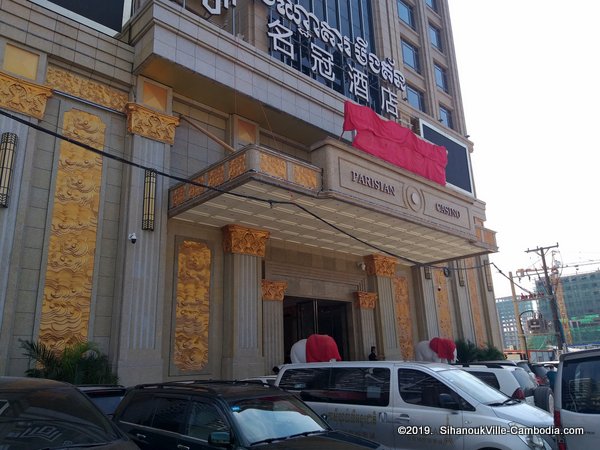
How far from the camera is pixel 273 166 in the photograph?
12.0 m

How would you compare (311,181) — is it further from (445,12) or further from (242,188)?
(445,12)

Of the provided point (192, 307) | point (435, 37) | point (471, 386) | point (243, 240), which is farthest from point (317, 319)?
point (435, 37)

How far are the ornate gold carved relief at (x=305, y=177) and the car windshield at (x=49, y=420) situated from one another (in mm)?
9048

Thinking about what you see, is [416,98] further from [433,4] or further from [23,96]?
[23,96]

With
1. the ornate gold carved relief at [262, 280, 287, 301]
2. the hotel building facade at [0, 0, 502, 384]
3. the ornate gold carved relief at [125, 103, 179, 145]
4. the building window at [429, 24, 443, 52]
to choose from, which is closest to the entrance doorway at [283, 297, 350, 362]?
the hotel building facade at [0, 0, 502, 384]

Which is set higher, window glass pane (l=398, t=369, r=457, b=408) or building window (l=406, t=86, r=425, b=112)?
building window (l=406, t=86, r=425, b=112)

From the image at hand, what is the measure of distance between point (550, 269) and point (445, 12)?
918 inches

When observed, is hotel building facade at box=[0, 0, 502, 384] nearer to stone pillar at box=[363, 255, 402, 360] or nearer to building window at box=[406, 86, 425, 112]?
stone pillar at box=[363, 255, 402, 360]

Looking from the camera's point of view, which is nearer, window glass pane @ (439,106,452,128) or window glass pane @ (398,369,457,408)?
window glass pane @ (398,369,457,408)

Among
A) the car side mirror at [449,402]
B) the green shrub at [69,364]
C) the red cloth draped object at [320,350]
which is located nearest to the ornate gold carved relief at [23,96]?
the green shrub at [69,364]

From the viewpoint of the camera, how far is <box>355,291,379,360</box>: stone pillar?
1898cm

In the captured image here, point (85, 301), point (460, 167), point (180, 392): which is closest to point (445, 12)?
point (460, 167)

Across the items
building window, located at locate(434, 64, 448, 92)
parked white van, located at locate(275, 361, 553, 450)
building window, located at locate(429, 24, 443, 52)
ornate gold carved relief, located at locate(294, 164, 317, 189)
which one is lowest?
parked white van, located at locate(275, 361, 553, 450)

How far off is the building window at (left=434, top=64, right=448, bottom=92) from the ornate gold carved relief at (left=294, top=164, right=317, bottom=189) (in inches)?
809
